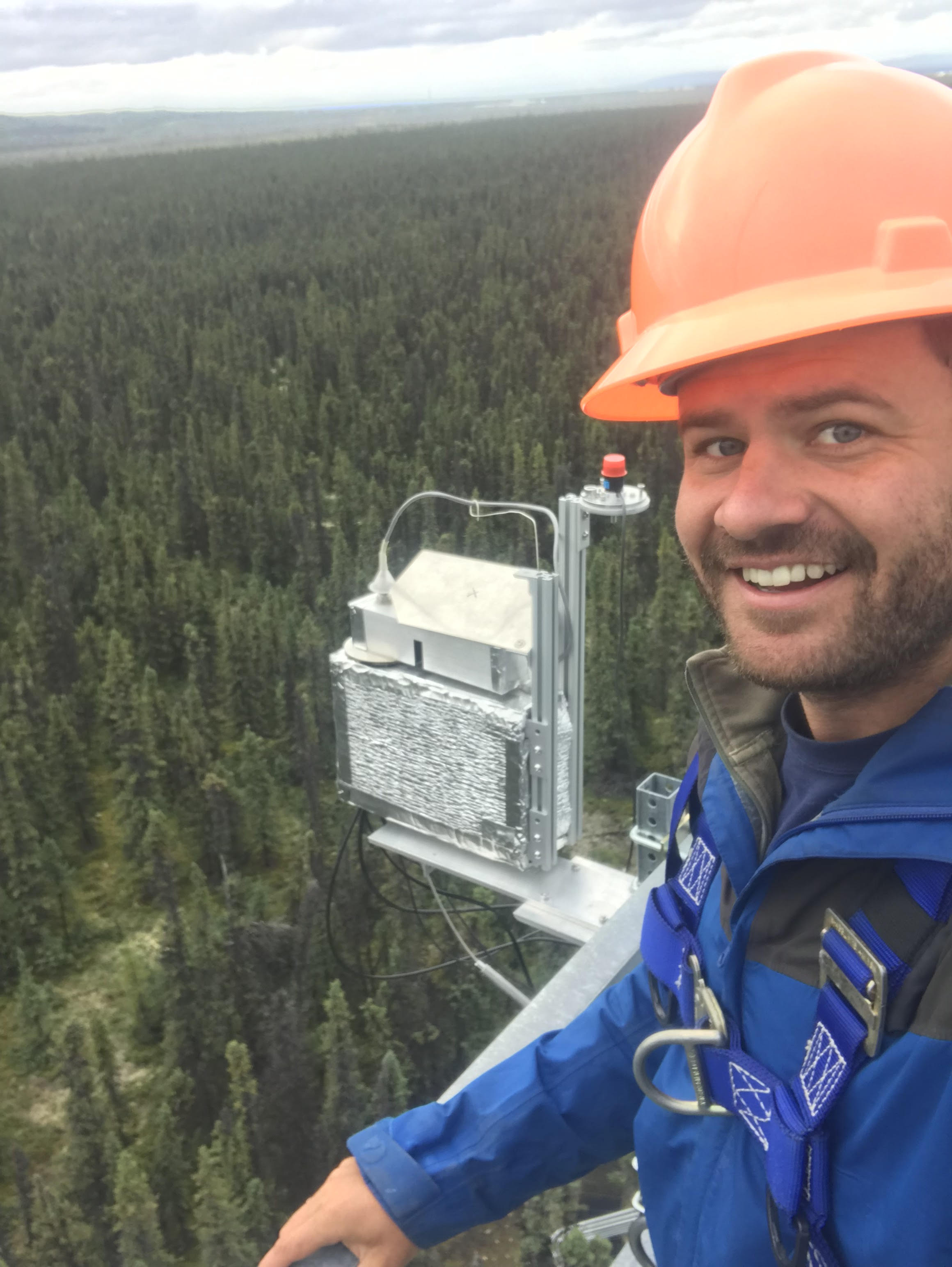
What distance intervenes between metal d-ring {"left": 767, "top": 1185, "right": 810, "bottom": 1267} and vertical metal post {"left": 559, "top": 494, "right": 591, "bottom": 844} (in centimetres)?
120

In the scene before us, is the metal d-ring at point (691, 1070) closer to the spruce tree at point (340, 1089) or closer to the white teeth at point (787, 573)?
the white teeth at point (787, 573)

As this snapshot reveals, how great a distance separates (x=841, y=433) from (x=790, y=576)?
4.9 inches

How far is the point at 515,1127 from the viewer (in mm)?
1082

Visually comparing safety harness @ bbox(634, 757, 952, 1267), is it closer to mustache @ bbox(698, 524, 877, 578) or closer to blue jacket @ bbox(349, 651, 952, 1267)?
blue jacket @ bbox(349, 651, 952, 1267)

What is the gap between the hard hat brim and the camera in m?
0.80

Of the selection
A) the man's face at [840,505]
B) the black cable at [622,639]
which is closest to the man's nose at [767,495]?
the man's face at [840,505]

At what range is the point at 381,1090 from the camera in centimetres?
305

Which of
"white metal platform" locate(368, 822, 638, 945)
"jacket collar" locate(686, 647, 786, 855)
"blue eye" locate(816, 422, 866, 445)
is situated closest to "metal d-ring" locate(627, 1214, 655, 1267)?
"jacket collar" locate(686, 647, 786, 855)

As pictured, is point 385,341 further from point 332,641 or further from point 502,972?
point 502,972

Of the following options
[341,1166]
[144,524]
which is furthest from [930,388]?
[144,524]

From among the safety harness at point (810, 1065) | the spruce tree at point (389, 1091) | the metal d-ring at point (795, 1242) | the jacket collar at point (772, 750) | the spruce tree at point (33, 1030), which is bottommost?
the spruce tree at point (33, 1030)

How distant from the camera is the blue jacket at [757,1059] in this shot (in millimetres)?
699

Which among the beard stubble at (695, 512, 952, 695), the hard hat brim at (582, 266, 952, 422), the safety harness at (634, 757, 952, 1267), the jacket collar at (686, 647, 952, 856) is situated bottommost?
the safety harness at (634, 757, 952, 1267)

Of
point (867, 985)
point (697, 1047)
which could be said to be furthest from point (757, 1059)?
point (867, 985)
